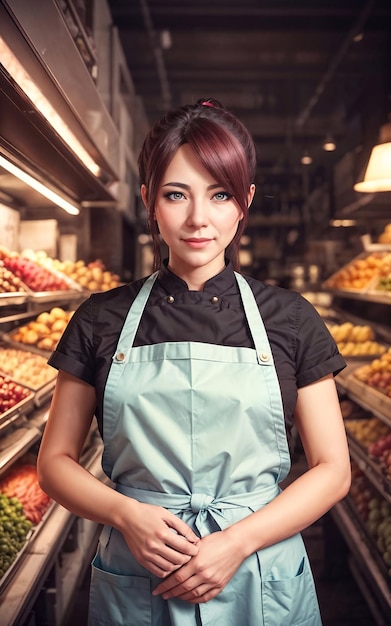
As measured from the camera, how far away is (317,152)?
7.74 m

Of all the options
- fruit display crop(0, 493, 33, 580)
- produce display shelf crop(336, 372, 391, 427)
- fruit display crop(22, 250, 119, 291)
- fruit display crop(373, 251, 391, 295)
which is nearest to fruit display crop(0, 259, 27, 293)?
fruit display crop(22, 250, 119, 291)

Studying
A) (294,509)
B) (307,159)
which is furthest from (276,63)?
(294,509)

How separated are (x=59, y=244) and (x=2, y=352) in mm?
1027

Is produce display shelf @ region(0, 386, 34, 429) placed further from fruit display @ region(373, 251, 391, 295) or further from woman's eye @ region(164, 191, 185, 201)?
fruit display @ region(373, 251, 391, 295)

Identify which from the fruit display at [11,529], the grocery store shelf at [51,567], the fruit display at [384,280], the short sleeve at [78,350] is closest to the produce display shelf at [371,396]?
the fruit display at [384,280]

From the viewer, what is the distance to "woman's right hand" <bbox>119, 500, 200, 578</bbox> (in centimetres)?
125

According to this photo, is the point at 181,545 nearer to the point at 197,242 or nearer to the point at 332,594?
the point at 197,242

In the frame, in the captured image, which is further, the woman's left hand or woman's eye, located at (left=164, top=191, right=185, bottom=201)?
woman's eye, located at (left=164, top=191, right=185, bottom=201)

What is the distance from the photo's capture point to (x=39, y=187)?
2816mm

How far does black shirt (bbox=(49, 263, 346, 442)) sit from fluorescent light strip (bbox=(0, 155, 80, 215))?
3.22ft

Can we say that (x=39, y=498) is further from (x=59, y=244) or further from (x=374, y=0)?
(x=374, y=0)

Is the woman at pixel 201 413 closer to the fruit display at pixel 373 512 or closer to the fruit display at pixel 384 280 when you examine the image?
the fruit display at pixel 373 512

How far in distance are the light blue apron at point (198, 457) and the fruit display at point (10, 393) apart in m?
1.03

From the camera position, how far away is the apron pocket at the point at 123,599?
1414 mm
